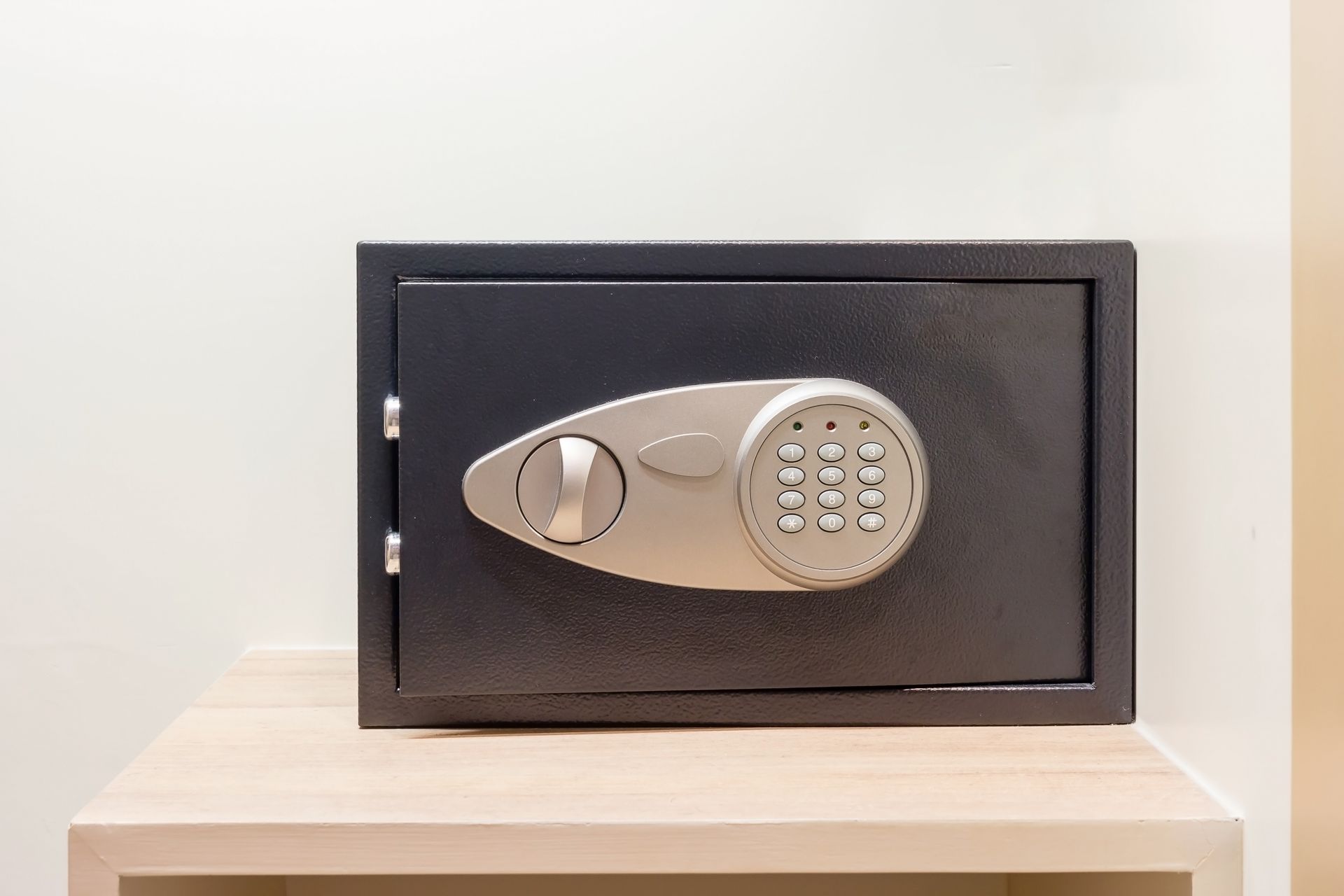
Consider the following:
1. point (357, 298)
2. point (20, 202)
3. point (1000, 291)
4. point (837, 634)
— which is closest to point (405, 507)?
point (357, 298)

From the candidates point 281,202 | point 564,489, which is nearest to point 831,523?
point 564,489

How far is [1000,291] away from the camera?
1.66 ft

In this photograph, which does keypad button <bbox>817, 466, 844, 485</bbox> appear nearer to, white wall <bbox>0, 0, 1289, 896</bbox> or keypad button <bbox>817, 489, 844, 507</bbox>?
keypad button <bbox>817, 489, 844, 507</bbox>

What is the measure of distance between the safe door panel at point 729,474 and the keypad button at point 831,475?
0.06 m

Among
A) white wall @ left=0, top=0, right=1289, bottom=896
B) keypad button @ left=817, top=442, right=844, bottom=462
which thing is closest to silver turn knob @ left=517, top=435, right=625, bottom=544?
keypad button @ left=817, top=442, right=844, bottom=462

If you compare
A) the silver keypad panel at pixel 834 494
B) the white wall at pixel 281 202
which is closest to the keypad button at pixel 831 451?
the silver keypad panel at pixel 834 494

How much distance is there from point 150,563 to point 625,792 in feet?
1.73

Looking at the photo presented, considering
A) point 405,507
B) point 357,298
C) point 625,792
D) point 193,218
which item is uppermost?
point 193,218

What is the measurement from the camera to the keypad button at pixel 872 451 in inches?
19.5

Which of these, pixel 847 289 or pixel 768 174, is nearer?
pixel 847 289

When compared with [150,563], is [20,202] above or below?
above

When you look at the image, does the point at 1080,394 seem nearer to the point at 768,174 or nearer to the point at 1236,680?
the point at 1236,680

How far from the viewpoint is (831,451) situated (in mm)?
497

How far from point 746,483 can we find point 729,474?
0.01m
